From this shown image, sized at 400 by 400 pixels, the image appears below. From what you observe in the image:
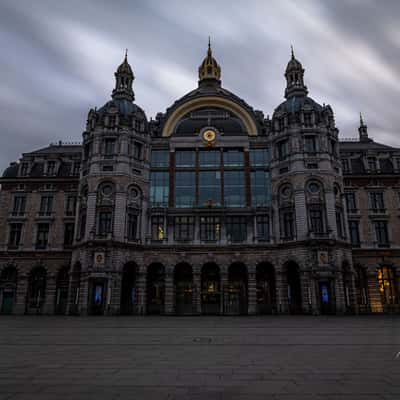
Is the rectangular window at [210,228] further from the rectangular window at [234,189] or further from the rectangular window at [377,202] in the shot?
the rectangular window at [377,202]

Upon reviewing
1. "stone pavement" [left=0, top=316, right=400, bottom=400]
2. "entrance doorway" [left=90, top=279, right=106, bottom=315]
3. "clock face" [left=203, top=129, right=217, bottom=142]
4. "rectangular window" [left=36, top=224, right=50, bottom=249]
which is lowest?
"stone pavement" [left=0, top=316, right=400, bottom=400]

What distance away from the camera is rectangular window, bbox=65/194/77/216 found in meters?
54.1

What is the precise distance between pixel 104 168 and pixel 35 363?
40.1m

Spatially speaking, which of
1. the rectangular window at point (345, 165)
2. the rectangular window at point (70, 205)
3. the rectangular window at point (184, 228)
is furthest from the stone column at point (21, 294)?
the rectangular window at point (345, 165)

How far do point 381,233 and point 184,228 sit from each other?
2910 centimetres

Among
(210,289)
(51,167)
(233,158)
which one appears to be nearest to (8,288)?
(51,167)

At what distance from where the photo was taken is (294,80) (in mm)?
56469

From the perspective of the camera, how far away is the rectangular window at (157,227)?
49906 millimetres

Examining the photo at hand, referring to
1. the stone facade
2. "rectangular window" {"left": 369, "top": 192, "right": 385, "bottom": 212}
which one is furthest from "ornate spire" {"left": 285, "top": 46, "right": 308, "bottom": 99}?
"rectangular window" {"left": 369, "top": 192, "right": 385, "bottom": 212}

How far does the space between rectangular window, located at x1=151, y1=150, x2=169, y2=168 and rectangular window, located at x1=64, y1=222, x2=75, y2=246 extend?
15286 mm

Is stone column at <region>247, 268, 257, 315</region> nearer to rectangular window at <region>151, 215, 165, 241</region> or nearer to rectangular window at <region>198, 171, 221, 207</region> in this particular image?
rectangular window at <region>198, 171, 221, 207</region>

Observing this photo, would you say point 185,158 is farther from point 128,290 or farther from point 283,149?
point 128,290

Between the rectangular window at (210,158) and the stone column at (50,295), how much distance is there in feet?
89.8

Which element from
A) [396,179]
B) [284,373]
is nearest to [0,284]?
[284,373]
